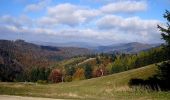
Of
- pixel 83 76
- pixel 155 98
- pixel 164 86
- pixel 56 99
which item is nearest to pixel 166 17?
pixel 164 86

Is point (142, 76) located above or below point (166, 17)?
below

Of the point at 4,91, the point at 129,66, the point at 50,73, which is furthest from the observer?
the point at 50,73

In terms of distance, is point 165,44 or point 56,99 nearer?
point 56,99

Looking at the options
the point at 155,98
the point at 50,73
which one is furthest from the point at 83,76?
the point at 155,98

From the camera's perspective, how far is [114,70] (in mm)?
159375

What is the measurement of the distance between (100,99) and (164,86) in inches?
642

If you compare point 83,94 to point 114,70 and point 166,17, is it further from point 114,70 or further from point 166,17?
point 114,70

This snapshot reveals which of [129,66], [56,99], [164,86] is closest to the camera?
[56,99]

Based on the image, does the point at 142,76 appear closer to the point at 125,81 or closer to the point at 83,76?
the point at 125,81

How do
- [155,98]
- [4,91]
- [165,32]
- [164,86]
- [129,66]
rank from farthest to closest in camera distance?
[129,66] < [164,86] < [165,32] < [4,91] < [155,98]

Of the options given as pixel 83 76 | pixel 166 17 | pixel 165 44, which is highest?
pixel 166 17

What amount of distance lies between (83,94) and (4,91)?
766 centimetres

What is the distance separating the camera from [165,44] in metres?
39.0

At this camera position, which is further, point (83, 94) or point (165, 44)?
point (165, 44)
